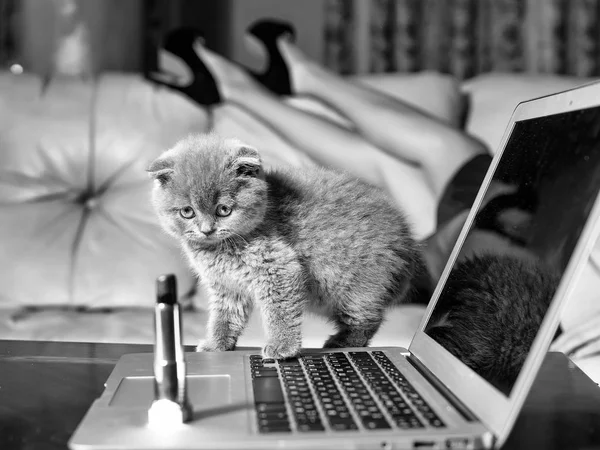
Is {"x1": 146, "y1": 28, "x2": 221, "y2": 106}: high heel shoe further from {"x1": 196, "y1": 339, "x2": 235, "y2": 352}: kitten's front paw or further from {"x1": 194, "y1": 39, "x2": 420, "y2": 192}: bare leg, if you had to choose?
{"x1": 196, "y1": 339, "x2": 235, "y2": 352}: kitten's front paw

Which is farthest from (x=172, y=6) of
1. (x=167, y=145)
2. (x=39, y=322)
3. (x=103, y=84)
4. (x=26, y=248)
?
(x=39, y=322)

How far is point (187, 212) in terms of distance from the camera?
0.96 metres

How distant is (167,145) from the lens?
74.3 inches

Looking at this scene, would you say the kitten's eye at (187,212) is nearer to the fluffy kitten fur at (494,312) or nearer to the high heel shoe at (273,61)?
the fluffy kitten fur at (494,312)

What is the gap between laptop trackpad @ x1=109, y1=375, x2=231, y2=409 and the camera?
0.72 m

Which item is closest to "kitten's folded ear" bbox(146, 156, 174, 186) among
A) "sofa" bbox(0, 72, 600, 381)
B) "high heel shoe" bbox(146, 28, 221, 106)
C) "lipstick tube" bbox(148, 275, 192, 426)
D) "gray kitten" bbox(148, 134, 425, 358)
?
"gray kitten" bbox(148, 134, 425, 358)

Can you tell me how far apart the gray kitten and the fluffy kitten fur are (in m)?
0.16

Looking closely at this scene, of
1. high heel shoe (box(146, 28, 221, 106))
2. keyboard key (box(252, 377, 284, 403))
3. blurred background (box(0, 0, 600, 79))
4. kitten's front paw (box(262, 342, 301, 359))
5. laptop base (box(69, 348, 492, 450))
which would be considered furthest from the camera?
blurred background (box(0, 0, 600, 79))

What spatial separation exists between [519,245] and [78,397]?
0.53 meters

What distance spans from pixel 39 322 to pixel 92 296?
Answer: 0.61 feet

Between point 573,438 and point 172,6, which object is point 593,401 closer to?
point 573,438

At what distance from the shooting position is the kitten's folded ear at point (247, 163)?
0.95m

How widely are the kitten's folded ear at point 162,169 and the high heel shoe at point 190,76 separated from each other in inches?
40.6

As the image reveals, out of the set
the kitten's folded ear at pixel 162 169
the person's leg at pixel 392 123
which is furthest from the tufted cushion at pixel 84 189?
the kitten's folded ear at pixel 162 169
